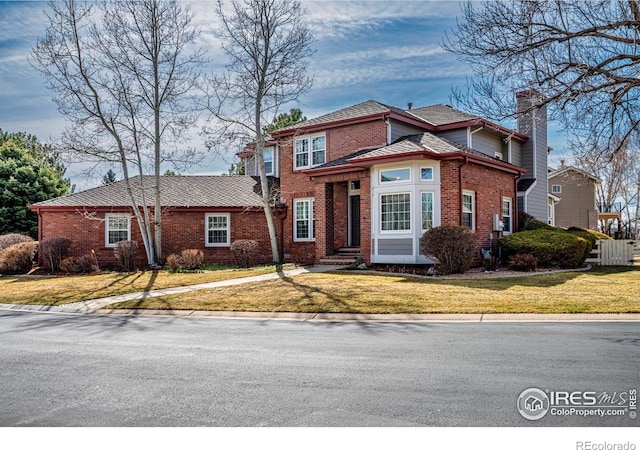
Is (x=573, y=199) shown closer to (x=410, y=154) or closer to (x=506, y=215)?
(x=506, y=215)

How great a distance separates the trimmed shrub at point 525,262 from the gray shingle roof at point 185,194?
39.7 ft

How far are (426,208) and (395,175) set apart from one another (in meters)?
1.65

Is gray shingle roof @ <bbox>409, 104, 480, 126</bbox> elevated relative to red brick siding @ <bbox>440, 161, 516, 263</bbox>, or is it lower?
elevated

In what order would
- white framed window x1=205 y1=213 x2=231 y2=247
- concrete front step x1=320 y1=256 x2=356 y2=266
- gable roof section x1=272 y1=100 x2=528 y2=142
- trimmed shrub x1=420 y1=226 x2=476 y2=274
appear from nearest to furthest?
trimmed shrub x1=420 y1=226 x2=476 y2=274 → concrete front step x1=320 y1=256 x2=356 y2=266 → gable roof section x1=272 y1=100 x2=528 y2=142 → white framed window x1=205 y1=213 x2=231 y2=247

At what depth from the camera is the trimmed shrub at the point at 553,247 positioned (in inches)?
739

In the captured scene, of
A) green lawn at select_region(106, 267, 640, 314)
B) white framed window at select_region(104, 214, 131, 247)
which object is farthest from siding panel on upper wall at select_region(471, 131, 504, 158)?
white framed window at select_region(104, 214, 131, 247)

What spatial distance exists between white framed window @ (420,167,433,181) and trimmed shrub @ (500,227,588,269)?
4019mm

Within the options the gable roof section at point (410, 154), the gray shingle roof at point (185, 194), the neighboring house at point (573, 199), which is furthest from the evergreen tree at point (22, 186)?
the neighboring house at point (573, 199)

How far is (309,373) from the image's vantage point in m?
6.31

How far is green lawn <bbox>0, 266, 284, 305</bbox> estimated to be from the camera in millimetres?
15086

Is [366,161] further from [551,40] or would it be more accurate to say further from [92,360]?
[92,360]

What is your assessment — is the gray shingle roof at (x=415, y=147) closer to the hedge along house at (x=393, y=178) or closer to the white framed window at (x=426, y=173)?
the hedge along house at (x=393, y=178)

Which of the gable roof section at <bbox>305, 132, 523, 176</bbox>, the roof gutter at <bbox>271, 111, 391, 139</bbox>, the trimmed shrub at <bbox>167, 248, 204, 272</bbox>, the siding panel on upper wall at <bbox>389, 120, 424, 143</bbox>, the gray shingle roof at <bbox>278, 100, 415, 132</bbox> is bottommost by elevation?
the trimmed shrub at <bbox>167, 248, 204, 272</bbox>

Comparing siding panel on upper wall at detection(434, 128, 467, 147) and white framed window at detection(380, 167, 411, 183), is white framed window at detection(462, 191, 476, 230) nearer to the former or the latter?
white framed window at detection(380, 167, 411, 183)
